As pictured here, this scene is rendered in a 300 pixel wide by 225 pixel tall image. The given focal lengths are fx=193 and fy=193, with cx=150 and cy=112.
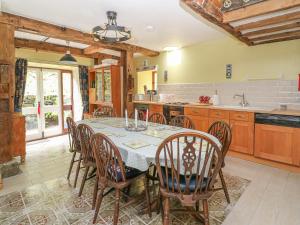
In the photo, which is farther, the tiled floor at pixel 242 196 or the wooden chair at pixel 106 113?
the wooden chair at pixel 106 113

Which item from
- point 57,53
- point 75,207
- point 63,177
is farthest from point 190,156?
point 57,53

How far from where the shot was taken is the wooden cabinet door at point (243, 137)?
10.8ft

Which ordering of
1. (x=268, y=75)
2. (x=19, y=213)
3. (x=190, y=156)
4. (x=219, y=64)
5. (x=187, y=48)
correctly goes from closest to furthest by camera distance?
(x=190, y=156)
(x=19, y=213)
(x=268, y=75)
(x=219, y=64)
(x=187, y=48)

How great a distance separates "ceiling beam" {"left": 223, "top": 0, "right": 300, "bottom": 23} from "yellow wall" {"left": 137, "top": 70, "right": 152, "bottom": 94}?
353 cm

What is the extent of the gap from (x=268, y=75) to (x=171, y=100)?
2.27 meters

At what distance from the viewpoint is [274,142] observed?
10.0ft

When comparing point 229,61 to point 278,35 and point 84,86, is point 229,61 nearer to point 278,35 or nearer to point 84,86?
point 278,35

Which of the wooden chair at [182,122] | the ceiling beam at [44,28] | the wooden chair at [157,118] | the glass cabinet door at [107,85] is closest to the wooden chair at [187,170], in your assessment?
the wooden chair at [182,122]

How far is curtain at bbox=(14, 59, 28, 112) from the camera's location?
14.3 ft

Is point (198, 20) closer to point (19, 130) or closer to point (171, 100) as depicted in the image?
point (171, 100)

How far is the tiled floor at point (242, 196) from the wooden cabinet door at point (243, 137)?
0.72ft

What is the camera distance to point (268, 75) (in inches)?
142

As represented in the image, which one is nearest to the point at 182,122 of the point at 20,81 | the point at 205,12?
the point at 205,12

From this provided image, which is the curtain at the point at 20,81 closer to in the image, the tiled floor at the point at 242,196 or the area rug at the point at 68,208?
the tiled floor at the point at 242,196
